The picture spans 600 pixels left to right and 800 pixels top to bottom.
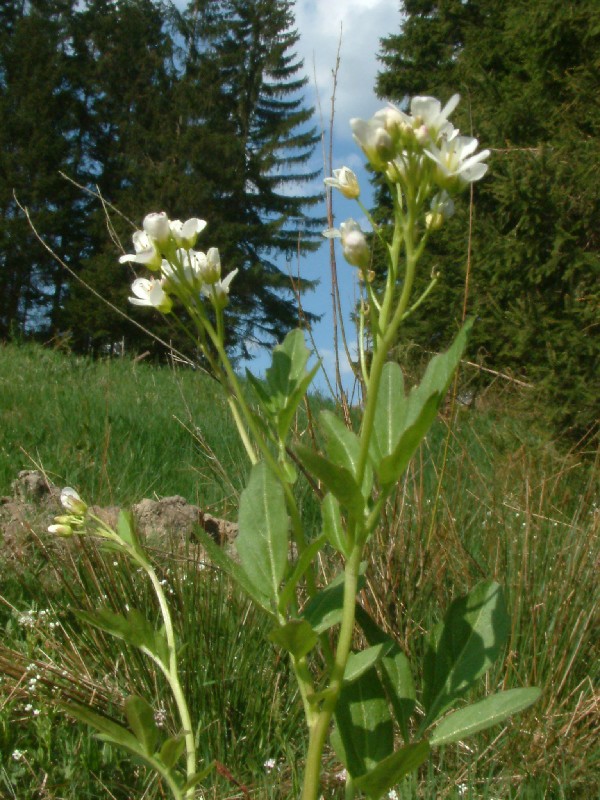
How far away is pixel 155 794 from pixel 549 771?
0.60 meters

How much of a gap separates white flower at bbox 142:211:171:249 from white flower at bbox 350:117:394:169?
24cm

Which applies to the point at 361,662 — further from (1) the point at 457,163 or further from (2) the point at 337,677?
(1) the point at 457,163

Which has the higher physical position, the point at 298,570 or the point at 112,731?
the point at 298,570

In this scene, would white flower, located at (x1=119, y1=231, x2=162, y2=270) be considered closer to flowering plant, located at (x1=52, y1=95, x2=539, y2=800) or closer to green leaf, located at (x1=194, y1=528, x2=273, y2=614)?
flowering plant, located at (x1=52, y1=95, x2=539, y2=800)

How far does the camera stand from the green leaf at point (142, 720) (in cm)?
79

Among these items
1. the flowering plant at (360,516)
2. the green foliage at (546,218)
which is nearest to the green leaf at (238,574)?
the flowering plant at (360,516)

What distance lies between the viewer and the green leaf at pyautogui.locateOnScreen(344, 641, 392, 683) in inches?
31.2

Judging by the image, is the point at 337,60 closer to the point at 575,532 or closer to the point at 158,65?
the point at 575,532

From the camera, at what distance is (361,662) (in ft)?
2.66

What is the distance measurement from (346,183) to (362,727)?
62 cm

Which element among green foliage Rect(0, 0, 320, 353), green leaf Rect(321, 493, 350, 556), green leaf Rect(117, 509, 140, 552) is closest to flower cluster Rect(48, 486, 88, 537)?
green leaf Rect(117, 509, 140, 552)

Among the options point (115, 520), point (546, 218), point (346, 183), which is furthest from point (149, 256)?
point (546, 218)

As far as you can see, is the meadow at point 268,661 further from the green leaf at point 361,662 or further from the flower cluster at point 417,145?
the flower cluster at point 417,145

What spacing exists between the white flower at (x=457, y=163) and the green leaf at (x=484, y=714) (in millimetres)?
Result: 510
